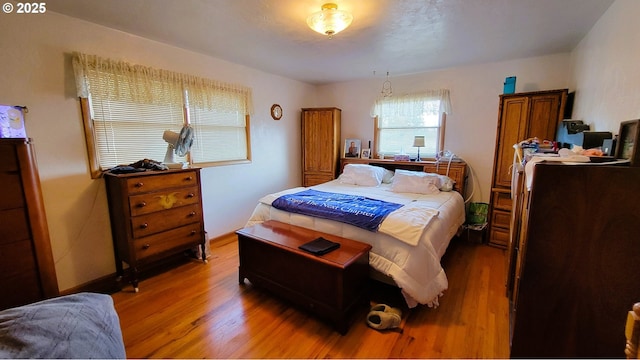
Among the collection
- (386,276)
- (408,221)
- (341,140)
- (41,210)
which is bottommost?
(386,276)

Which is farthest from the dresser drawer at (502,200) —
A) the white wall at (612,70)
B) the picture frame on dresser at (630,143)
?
the picture frame on dresser at (630,143)

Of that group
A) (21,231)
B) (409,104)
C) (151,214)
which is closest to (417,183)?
(409,104)

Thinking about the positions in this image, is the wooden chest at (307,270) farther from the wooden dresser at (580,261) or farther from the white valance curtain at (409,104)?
the white valance curtain at (409,104)

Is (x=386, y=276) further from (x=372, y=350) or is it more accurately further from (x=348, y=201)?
(x=348, y=201)

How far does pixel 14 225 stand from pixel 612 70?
4.05 meters

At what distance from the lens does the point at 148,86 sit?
2588mm

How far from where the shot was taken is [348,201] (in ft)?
8.39

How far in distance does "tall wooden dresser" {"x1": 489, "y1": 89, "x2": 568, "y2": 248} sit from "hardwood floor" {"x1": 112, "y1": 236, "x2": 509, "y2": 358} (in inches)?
32.7

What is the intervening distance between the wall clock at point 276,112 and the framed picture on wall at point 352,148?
1225 mm

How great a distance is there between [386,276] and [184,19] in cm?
271

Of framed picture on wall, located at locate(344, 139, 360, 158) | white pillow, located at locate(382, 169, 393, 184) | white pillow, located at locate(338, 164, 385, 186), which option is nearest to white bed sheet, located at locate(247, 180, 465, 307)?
white pillow, located at locate(338, 164, 385, 186)

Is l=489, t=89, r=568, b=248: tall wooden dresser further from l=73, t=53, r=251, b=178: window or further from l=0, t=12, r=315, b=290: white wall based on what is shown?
l=0, t=12, r=315, b=290: white wall

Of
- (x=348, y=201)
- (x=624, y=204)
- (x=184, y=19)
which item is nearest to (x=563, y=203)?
(x=624, y=204)

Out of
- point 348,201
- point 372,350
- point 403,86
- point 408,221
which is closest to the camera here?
point 372,350
